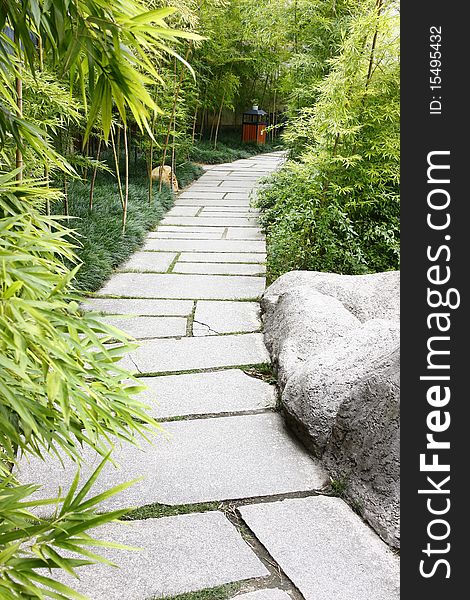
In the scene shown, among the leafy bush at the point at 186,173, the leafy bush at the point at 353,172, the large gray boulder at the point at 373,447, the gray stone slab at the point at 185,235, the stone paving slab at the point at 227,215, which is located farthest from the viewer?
the leafy bush at the point at 186,173

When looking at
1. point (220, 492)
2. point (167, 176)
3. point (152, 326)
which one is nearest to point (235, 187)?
point (167, 176)

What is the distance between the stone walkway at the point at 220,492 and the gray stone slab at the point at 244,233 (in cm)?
219

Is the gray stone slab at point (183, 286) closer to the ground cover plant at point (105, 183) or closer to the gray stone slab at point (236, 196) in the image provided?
the ground cover plant at point (105, 183)

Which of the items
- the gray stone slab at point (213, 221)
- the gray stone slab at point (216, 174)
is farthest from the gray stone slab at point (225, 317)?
the gray stone slab at point (216, 174)

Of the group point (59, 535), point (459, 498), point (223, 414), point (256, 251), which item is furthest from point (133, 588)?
point (256, 251)

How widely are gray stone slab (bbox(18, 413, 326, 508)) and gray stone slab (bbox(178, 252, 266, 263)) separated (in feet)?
8.82

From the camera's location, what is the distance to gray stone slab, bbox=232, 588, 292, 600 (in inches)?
60.4

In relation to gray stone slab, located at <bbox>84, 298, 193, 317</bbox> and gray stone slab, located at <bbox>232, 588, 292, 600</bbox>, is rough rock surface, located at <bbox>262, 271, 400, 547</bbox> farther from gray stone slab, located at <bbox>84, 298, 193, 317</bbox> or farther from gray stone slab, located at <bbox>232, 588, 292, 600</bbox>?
gray stone slab, located at <bbox>84, 298, 193, 317</bbox>

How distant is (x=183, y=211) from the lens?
7051mm

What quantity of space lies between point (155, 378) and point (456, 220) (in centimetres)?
149

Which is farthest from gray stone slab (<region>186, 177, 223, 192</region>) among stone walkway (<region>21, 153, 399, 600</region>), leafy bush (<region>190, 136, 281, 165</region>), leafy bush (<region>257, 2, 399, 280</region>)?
stone walkway (<region>21, 153, 399, 600</region>)

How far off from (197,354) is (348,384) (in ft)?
3.48

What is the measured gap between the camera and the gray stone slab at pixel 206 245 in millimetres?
5344

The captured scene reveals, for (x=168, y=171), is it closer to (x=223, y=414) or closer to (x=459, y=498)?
(x=223, y=414)
